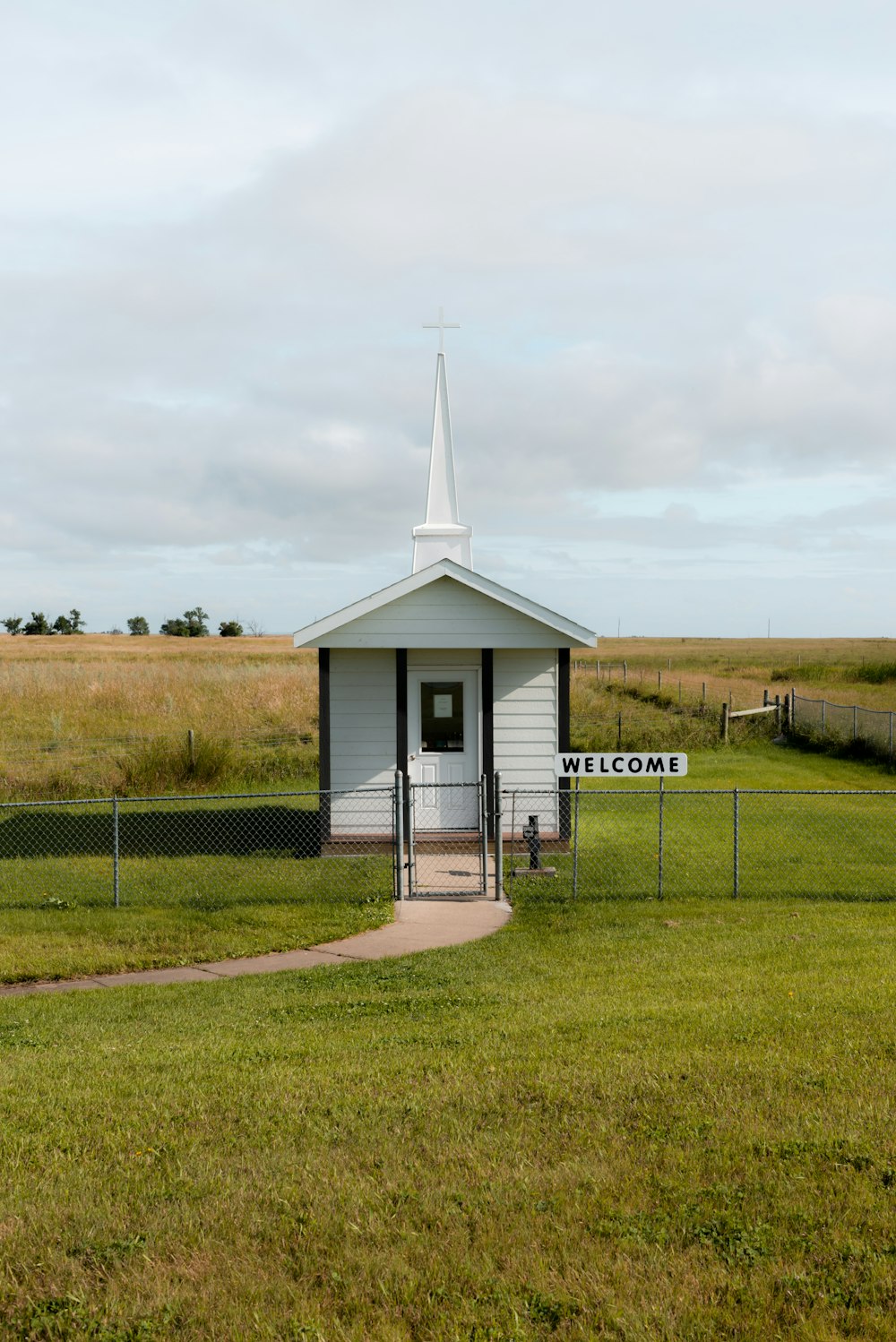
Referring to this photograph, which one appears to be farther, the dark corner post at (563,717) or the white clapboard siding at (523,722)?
the white clapboard siding at (523,722)

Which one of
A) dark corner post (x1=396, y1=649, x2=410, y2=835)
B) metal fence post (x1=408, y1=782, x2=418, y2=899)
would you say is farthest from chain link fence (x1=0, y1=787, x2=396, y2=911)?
dark corner post (x1=396, y1=649, x2=410, y2=835)

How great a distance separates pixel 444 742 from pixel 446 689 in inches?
32.6

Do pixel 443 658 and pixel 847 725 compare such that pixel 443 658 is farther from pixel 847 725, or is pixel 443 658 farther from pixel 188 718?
pixel 188 718

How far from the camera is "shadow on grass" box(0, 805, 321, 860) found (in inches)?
701

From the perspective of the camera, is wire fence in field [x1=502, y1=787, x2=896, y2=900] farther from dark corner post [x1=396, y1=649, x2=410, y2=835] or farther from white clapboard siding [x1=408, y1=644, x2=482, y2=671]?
white clapboard siding [x1=408, y1=644, x2=482, y2=671]

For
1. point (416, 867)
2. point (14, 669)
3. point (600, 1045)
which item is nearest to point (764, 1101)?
point (600, 1045)

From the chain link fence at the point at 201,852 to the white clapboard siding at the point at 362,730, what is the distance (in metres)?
0.06

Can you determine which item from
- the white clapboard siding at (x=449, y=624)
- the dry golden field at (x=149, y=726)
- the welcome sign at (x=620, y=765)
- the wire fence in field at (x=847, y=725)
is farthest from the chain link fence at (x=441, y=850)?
the wire fence in field at (x=847, y=725)

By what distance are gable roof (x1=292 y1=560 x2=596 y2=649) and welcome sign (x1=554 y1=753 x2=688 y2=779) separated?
12.6ft

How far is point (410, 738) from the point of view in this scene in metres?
17.8

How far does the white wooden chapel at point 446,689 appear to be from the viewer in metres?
17.3

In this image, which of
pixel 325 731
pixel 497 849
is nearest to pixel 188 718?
pixel 325 731

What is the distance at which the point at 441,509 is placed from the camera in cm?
2041

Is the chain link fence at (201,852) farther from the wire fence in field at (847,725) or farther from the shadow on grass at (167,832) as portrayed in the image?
the wire fence in field at (847,725)
